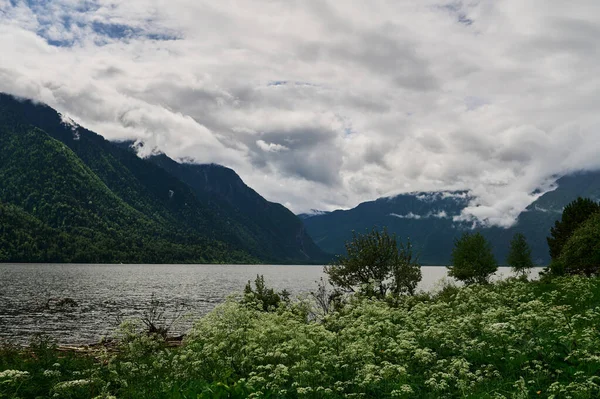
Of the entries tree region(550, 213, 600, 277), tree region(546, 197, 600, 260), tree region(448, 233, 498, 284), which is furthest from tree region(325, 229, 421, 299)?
tree region(546, 197, 600, 260)

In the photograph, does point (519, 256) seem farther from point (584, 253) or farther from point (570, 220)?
point (584, 253)

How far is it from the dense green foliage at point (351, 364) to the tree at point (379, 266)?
22.6 meters

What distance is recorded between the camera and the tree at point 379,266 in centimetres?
4166

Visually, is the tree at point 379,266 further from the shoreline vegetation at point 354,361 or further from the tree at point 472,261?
the tree at point 472,261

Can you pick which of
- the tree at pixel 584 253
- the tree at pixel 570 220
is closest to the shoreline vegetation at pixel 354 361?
the tree at pixel 584 253

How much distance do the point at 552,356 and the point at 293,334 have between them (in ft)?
25.4

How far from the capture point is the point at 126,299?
290 feet

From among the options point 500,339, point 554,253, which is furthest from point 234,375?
point 554,253

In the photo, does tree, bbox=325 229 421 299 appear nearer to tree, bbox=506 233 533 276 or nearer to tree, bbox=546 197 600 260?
tree, bbox=546 197 600 260

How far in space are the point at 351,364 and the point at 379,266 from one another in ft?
95.9

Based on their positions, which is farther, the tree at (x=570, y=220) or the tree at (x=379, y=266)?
the tree at (x=570, y=220)

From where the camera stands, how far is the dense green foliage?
10617 mm

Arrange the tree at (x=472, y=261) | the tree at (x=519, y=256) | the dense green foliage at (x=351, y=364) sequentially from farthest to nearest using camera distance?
1. the tree at (x=519, y=256)
2. the tree at (x=472, y=261)
3. the dense green foliage at (x=351, y=364)

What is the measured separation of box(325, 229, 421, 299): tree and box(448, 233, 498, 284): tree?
111 feet
